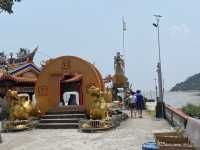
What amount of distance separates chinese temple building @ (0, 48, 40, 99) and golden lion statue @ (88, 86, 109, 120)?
11557 millimetres

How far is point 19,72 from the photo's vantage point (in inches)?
1298

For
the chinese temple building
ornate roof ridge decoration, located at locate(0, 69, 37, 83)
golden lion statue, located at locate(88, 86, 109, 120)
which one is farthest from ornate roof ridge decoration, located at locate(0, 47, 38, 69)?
golden lion statue, located at locate(88, 86, 109, 120)

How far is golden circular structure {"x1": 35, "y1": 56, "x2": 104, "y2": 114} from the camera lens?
69.8 feet

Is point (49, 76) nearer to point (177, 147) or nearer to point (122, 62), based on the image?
point (177, 147)

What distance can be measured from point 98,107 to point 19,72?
16.0 meters

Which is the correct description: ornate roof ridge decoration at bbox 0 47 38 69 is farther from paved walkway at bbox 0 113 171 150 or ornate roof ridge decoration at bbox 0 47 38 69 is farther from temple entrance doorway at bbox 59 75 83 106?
paved walkway at bbox 0 113 171 150

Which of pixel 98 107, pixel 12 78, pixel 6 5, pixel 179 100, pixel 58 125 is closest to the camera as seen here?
pixel 6 5

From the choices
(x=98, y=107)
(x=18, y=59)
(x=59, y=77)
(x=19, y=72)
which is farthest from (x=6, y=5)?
(x=18, y=59)

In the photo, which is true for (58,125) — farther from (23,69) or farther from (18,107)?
(23,69)

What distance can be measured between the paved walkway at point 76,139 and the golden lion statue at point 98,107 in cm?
96

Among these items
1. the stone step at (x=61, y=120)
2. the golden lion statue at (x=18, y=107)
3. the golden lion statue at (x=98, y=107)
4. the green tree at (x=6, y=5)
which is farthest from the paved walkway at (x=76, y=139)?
the green tree at (x=6, y=5)

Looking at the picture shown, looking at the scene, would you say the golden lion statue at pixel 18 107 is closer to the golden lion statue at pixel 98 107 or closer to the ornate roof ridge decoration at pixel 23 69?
the golden lion statue at pixel 98 107

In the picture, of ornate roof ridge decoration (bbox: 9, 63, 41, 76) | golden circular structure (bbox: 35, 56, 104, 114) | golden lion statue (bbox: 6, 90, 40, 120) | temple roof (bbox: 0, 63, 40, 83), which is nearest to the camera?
golden lion statue (bbox: 6, 90, 40, 120)

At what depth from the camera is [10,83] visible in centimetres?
2930
